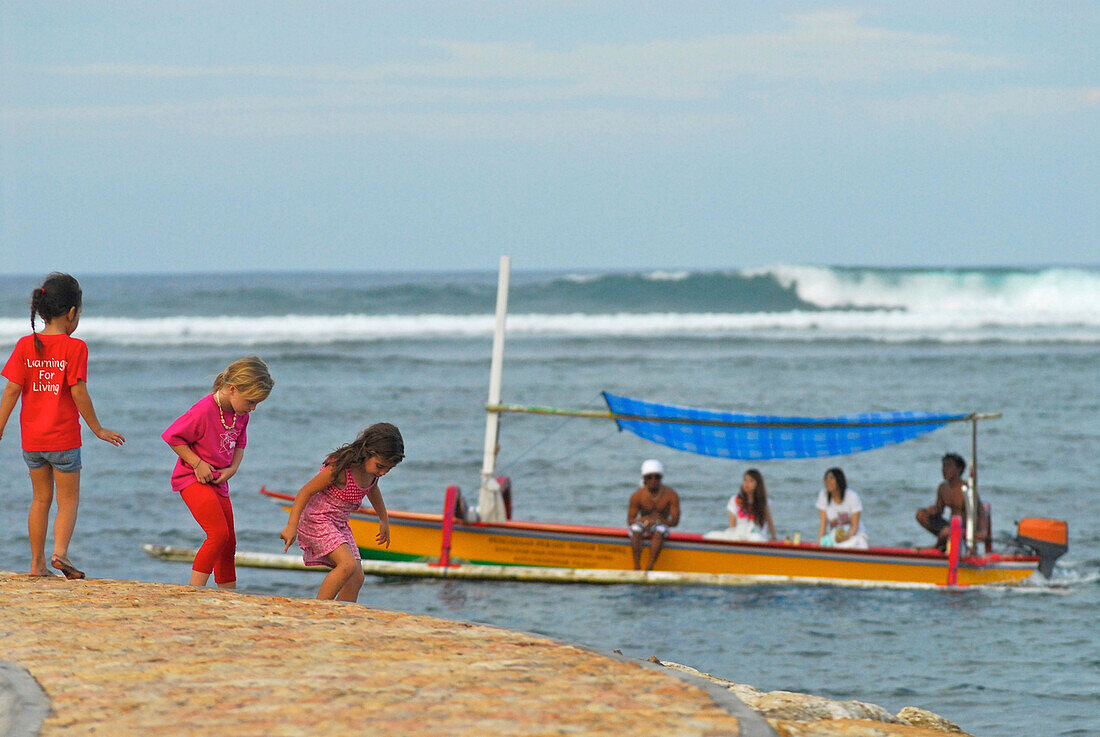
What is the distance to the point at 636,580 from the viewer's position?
12305 millimetres

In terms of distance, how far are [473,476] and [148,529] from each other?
18.2ft

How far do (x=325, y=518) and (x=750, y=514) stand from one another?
6966 mm

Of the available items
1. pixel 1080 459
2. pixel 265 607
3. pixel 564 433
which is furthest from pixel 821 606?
pixel 564 433

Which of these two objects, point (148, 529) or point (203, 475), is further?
point (148, 529)

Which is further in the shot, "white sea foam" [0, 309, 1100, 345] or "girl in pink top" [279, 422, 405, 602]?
"white sea foam" [0, 309, 1100, 345]

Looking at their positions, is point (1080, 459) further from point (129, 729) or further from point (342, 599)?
point (129, 729)

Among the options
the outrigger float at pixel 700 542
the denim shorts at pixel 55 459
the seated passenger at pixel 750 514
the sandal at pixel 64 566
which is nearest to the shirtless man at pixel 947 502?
the outrigger float at pixel 700 542

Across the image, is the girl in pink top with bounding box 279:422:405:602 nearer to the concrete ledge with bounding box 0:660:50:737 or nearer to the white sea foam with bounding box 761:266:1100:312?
the concrete ledge with bounding box 0:660:50:737

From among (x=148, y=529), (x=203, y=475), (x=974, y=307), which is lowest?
(x=148, y=529)

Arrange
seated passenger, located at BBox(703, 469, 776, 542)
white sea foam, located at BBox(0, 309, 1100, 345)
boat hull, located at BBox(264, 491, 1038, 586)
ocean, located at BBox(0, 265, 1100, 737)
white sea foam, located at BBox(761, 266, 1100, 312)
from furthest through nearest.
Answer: white sea foam, located at BBox(761, 266, 1100, 312), white sea foam, located at BBox(0, 309, 1100, 345), seated passenger, located at BBox(703, 469, 776, 542), boat hull, located at BBox(264, 491, 1038, 586), ocean, located at BBox(0, 265, 1100, 737)

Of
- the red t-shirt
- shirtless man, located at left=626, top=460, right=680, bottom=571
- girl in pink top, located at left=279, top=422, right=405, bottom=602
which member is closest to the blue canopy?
shirtless man, located at left=626, top=460, right=680, bottom=571

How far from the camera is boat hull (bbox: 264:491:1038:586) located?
12.1 metres

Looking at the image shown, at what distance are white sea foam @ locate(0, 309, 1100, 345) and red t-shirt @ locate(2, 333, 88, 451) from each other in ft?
120

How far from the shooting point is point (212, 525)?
22.1 ft
